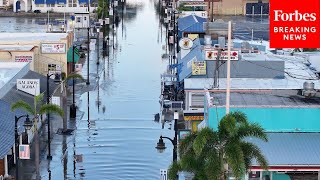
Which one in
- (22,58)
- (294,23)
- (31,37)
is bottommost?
(22,58)

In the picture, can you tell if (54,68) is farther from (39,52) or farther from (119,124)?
(119,124)

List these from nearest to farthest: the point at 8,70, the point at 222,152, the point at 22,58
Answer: the point at 222,152 < the point at 8,70 < the point at 22,58

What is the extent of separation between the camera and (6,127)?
36906 mm

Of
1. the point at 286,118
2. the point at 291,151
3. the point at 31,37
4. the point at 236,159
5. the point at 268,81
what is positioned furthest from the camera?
the point at 31,37

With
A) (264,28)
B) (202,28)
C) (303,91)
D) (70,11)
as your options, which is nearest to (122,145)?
(303,91)

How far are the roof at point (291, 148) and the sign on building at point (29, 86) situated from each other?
57.9 ft

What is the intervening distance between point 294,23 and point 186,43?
30773 millimetres

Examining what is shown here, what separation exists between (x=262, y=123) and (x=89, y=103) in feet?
78.2

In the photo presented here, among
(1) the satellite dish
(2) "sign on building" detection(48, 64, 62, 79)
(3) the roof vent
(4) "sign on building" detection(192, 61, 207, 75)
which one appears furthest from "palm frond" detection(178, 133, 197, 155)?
(2) "sign on building" detection(48, 64, 62, 79)

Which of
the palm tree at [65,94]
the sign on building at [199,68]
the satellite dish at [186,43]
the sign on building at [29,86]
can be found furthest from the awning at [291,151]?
the satellite dish at [186,43]

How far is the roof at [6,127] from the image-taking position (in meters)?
34.5

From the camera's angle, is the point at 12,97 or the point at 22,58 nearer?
the point at 12,97

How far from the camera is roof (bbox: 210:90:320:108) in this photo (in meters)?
34.5

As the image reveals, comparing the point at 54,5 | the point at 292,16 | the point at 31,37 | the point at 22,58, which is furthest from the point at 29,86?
the point at 54,5
